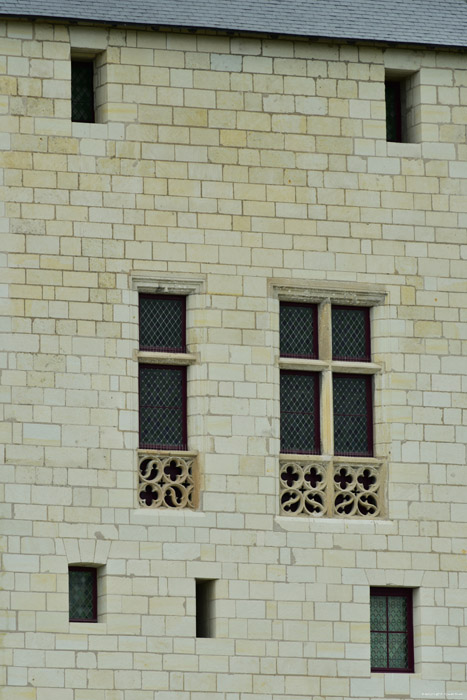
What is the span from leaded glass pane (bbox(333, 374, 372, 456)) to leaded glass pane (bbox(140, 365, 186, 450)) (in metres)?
1.65

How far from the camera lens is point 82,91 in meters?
29.4

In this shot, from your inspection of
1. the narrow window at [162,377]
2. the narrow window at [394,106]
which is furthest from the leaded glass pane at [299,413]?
the narrow window at [394,106]

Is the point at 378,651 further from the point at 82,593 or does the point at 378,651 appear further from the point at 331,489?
the point at 82,593

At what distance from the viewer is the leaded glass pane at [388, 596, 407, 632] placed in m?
29.1

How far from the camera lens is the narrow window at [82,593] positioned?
28188mm

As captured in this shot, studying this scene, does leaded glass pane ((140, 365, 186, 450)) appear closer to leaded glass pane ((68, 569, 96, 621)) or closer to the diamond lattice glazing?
leaded glass pane ((68, 569, 96, 621))

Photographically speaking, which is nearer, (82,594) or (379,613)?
(82,594)

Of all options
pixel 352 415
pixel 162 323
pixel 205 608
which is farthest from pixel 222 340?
pixel 205 608

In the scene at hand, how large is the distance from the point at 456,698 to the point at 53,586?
435 cm

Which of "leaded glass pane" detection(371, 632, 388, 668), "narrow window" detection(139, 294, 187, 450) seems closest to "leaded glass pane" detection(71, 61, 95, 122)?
"narrow window" detection(139, 294, 187, 450)

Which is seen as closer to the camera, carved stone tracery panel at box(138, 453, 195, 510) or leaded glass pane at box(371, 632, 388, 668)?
carved stone tracery panel at box(138, 453, 195, 510)

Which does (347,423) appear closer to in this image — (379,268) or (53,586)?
(379,268)

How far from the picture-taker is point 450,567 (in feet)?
95.5

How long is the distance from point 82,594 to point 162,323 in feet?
9.61
